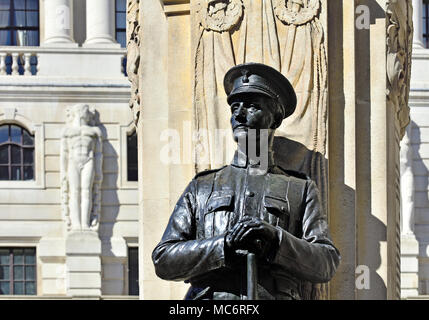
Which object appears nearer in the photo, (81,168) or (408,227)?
(408,227)

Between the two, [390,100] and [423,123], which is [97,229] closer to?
[423,123]

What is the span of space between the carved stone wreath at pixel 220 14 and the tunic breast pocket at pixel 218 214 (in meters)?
1.95

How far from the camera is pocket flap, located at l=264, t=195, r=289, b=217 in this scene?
11.7 meters

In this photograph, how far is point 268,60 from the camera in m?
13.3

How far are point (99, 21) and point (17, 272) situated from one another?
7319mm

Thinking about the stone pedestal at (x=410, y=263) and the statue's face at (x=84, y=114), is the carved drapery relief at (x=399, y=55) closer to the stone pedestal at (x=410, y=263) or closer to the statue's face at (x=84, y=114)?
the stone pedestal at (x=410, y=263)

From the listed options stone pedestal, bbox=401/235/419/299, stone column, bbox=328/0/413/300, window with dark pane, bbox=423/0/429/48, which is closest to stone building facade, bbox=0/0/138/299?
stone pedestal, bbox=401/235/419/299

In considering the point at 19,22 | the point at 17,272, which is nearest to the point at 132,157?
the point at 17,272

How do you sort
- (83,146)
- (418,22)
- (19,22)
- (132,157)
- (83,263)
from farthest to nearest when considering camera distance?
(19,22)
(418,22)
(132,157)
(83,146)
(83,263)

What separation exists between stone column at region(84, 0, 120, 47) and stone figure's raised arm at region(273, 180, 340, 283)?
44213mm

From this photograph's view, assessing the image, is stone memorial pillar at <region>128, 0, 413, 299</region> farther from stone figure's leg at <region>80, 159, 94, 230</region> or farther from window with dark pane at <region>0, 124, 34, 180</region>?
stone figure's leg at <region>80, 159, 94, 230</region>

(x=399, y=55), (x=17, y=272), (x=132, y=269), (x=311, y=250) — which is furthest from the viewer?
(x=17, y=272)

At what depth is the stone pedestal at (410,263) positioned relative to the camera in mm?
53438

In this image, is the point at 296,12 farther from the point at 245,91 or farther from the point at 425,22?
the point at 425,22
